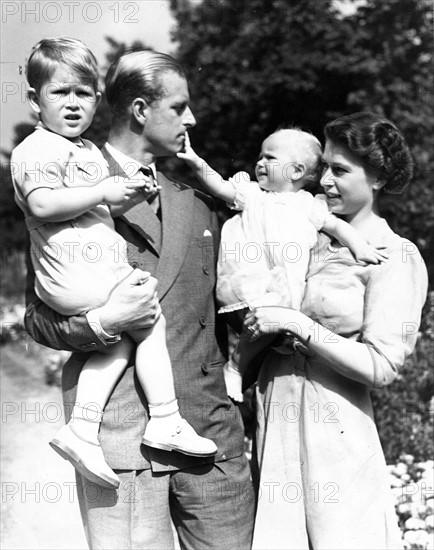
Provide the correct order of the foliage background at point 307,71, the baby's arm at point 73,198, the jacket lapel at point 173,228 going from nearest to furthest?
the baby's arm at point 73,198 < the jacket lapel at point 173,228 < the foliage background at point 307,71

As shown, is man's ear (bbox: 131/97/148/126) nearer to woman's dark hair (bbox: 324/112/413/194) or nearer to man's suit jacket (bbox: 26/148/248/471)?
man's suit jacket (bbox: 26/148/248/471)

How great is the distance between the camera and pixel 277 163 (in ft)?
10.9

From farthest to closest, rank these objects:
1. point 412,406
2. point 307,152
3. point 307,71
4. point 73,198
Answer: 1. point 307,71
2. point 412,406
3. point 307,152
4. point 73,198

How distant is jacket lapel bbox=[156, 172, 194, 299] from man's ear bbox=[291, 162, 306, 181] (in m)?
0.39

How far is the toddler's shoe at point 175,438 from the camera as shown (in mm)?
2975

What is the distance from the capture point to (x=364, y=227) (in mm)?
3232

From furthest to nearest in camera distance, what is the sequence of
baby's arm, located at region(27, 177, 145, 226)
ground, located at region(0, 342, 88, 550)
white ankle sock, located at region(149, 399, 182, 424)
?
ground, located at region(0, 342, 88, 550) < white ankle sock, located at region(149, 399, 182, 424) < baby's arm, located at region(27, 177, 145, 226)

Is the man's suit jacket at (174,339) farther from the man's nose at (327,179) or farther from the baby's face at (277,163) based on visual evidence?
the man's nose at (327,179)

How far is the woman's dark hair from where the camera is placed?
3.17m

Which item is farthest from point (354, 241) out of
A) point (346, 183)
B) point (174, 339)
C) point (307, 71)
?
point (307, 71)

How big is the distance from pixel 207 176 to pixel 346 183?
50cm

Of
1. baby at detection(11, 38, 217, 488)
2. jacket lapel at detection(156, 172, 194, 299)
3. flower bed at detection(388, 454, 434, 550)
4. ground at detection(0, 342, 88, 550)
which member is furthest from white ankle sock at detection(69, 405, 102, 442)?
flower bed at detection(388, 454, 434, 550)

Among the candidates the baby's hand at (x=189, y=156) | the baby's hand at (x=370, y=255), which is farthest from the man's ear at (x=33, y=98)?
the baby's hand at (x=370, y=255)

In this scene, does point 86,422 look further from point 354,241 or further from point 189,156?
point 354,241
